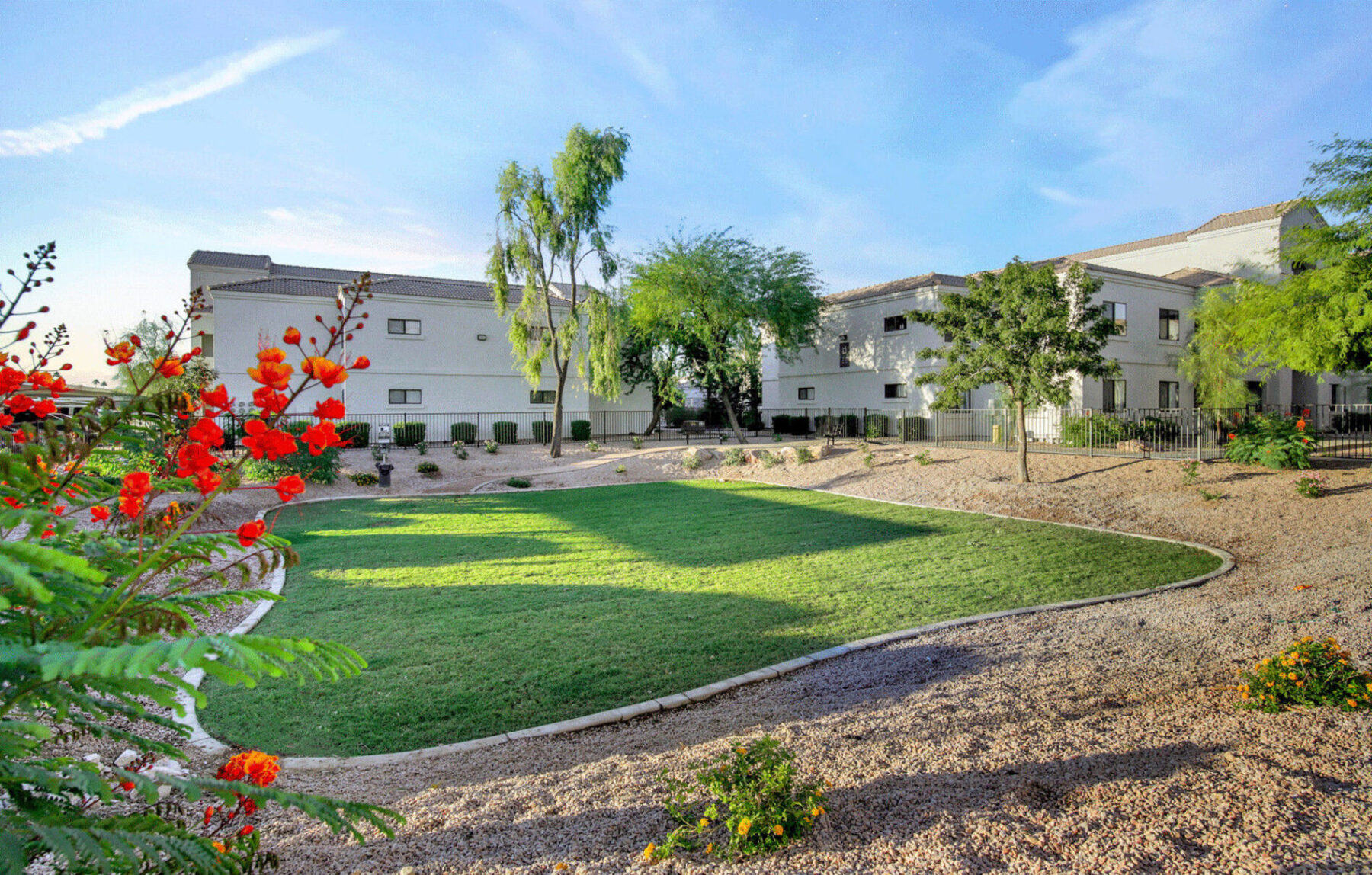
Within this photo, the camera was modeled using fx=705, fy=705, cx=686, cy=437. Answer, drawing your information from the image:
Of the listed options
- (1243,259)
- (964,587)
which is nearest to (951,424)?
(1243,259)

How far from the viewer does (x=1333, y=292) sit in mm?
13227

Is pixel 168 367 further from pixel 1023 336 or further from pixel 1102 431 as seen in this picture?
pixel 1102 431

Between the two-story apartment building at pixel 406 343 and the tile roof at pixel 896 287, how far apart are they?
12212 mm

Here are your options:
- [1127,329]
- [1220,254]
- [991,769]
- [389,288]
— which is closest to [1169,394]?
[1127,329]

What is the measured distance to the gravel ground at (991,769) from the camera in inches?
110

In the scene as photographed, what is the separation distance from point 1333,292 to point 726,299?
1750cm

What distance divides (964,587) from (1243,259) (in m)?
30.5

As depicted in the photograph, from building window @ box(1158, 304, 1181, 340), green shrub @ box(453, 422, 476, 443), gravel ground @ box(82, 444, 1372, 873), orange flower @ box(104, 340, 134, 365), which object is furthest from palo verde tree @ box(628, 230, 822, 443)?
orange flower @ box(104, 340, 134, 365)

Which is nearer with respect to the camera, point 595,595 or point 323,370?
point 323,370

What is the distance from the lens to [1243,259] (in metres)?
29.2

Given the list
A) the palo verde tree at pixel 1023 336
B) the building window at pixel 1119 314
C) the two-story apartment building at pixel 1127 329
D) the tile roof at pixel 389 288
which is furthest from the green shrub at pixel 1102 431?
the tile roof at pixel 389 288

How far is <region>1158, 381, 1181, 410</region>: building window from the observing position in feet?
89.4

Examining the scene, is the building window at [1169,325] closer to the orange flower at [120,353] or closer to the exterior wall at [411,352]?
the exterior wall at [411,352]

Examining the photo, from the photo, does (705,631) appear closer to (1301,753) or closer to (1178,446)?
(1301,753)
